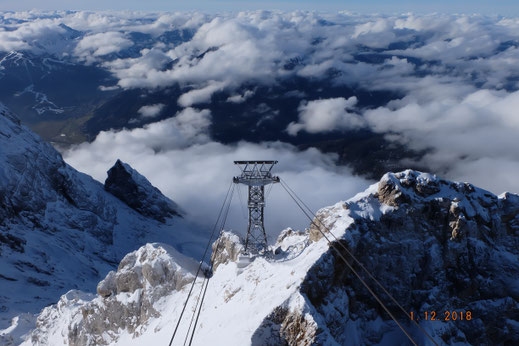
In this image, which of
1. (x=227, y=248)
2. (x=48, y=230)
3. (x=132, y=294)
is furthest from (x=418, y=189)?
(x=48, y=230)

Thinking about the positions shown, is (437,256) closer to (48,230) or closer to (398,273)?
(398,273)

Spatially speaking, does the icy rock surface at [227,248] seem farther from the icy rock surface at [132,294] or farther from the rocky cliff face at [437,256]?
the rocky cliff face at [437,256]

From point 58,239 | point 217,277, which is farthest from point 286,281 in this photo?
point 58,239

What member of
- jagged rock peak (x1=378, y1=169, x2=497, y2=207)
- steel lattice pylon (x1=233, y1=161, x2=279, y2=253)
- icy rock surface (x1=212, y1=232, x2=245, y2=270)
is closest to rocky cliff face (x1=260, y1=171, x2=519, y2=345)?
jagged rock peak (x1=378, y1=169, x2=497, y2=207)

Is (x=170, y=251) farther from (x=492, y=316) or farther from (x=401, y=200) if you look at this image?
(x=492, y=316)

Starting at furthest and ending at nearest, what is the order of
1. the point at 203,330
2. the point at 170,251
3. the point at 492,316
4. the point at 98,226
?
the point at 98,226, the point at 170,251, the point at 492,316, the point at 203,330
